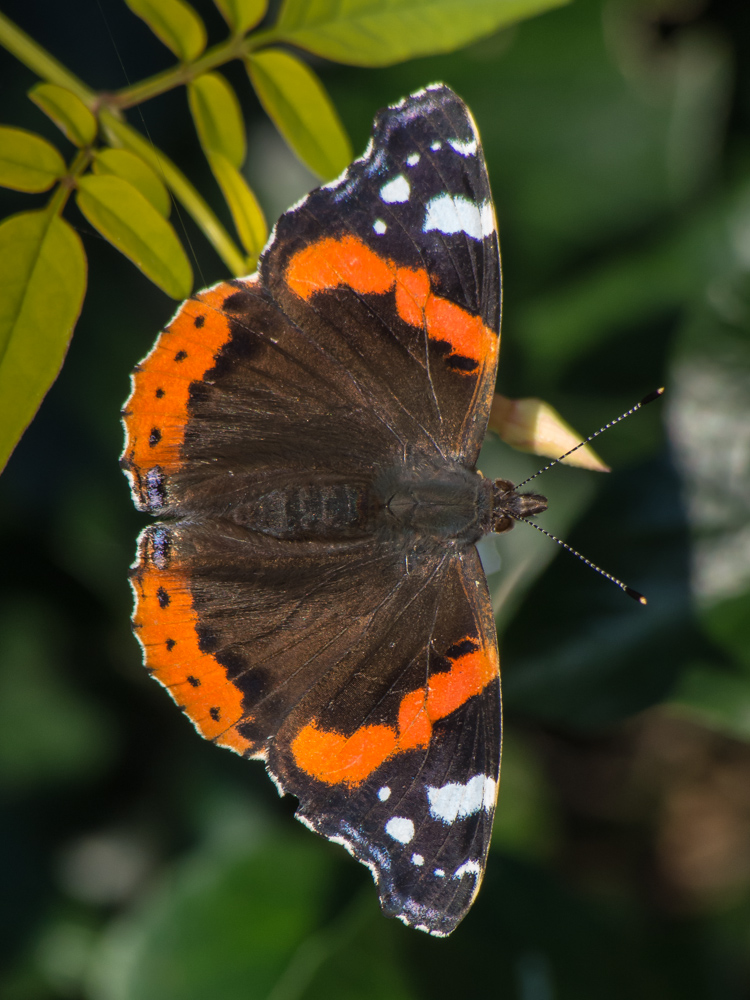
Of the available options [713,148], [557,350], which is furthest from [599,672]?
[713,148]

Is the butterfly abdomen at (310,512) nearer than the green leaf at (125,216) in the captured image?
No

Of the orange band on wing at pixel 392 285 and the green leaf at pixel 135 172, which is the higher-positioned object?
the orange band on wing at pixel 392 285

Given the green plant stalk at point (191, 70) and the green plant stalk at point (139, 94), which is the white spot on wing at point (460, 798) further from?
the green plant stalk at point (191, 70)

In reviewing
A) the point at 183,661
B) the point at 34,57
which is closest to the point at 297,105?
the point at 34,57

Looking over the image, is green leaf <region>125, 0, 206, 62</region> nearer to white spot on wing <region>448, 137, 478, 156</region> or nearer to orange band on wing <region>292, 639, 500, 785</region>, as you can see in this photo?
white spot on wing <region>448, 137, 478, 156</region>

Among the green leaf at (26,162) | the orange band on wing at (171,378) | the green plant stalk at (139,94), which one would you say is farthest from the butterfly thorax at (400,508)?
the green leaf at (26,162)

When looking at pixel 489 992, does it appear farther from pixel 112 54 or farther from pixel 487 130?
pixel 112 54

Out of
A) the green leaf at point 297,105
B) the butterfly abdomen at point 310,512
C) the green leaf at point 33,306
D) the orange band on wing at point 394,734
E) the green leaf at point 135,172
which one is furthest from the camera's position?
the butterfly abdomen at point 310,512
